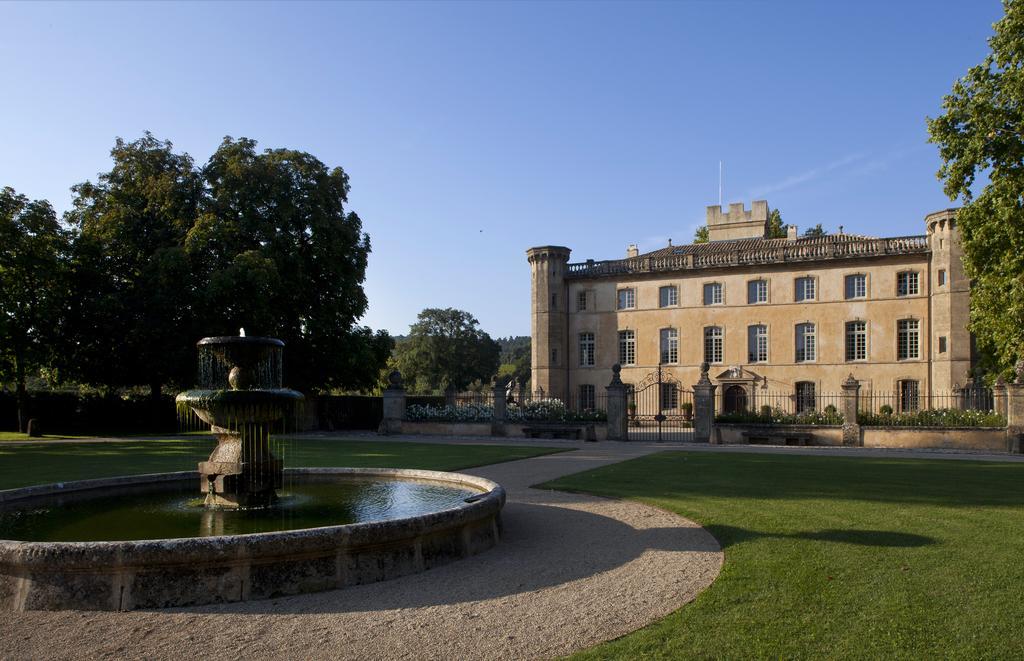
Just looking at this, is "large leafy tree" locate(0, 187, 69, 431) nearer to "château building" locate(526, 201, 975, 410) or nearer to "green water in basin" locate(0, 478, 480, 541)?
"green water in basin" locate(0, 478, 480, 541)

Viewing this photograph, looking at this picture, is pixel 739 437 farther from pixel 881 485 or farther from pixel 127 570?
pixel 127 570

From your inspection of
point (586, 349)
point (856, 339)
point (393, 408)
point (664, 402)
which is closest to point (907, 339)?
point (856, 339)

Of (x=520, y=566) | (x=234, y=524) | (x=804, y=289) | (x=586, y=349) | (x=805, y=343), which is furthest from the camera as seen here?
(x=586, y=349)

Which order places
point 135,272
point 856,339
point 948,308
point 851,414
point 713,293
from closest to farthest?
point 851,414 → point 135,272 → point 948,308 → point 856,339 → point 713,293

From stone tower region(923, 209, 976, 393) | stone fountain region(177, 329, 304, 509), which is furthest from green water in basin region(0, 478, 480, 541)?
stone tower region(923, 209, 976, 393)

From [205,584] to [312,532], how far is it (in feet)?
3.09

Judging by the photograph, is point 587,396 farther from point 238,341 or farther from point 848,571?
point 848,571

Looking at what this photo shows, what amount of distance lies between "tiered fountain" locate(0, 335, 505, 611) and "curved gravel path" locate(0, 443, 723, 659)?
0.59 ft

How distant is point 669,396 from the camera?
47.2 meters

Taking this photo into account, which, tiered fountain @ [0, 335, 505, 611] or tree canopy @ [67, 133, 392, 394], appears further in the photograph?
tree canopy @ [67, 133, 392, 394]

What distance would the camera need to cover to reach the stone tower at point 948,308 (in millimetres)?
37406

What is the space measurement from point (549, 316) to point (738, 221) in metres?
16.0

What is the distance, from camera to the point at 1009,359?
1078 inches

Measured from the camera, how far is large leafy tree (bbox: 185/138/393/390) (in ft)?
101
